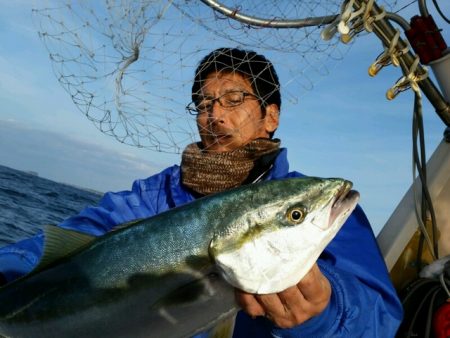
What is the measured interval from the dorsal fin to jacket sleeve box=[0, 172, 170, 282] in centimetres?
69

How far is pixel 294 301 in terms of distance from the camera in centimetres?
213

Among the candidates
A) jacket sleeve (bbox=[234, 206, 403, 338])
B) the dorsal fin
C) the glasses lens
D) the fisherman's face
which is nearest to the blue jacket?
jacket sleeve (bbox=[234, 206, 403, 338])

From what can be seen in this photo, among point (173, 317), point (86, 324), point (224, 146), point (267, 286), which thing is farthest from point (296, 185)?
point (224, 146)

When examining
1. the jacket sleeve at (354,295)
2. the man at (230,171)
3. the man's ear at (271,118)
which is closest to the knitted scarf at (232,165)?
the man at (230,171)

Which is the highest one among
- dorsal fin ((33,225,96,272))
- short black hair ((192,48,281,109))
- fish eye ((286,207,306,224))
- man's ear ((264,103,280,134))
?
short black hair ((192,48,281,109))

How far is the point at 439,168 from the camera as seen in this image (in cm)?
418

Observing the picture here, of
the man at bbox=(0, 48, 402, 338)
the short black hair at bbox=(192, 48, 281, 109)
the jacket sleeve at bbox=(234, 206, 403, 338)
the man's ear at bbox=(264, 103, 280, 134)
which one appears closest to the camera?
the jacket sleeve at bbox=(234, 206, 403, 338)

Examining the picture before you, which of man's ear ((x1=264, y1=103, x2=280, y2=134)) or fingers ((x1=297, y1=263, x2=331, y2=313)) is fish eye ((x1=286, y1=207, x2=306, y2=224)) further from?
man's ear ((x1=264, y1=103, x2=280, y2=134))

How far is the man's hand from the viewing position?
2105mm

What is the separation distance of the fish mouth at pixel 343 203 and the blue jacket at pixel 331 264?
14.5 inches

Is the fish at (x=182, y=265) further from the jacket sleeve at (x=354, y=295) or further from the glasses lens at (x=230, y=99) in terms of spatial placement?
the glasses lens at (x=230, y=99)

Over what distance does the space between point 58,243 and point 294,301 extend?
1.19 meters

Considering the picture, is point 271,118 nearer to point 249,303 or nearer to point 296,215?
point 296,215

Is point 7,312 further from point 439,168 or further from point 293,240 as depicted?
point 439,168
